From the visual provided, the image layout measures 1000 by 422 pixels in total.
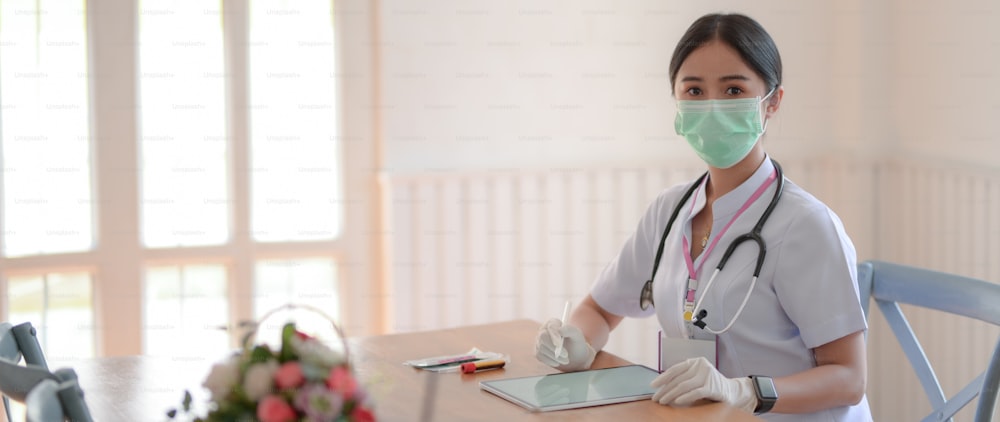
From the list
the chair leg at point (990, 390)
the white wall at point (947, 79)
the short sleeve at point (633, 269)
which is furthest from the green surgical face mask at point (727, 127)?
the white wall at point (947, 79)

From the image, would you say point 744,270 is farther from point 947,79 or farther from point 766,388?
point 947,79

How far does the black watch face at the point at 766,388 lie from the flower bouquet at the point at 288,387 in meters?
0.83

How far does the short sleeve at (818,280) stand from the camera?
6.49 feet

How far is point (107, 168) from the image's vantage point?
3463 millimetres

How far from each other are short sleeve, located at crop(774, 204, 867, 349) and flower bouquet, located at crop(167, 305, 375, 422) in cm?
104

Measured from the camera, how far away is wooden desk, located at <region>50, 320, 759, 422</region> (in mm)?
1706

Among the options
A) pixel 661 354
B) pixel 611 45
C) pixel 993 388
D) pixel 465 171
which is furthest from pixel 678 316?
pixel 611 45

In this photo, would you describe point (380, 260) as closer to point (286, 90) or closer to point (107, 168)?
point (286, 90)

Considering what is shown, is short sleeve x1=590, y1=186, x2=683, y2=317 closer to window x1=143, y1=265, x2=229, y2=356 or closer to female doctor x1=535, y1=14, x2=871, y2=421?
female doctor x1=535, y1=14, x2=871, y2=421

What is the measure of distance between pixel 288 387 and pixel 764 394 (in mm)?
927

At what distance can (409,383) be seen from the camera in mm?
1919

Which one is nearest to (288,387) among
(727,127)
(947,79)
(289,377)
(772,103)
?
(289,377)

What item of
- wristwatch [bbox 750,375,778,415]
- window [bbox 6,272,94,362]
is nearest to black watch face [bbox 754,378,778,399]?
wristwatch [bbox 750,375,778,415]

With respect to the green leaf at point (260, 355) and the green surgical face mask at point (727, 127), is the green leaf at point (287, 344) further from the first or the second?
the green surgical face mask at point (727, 127)
